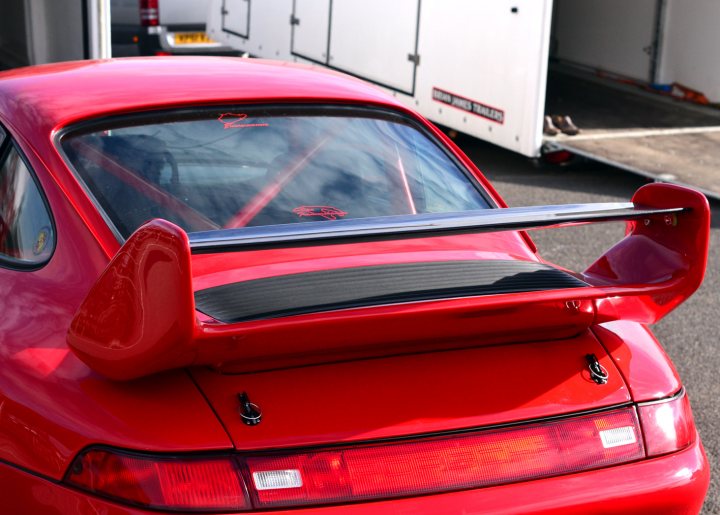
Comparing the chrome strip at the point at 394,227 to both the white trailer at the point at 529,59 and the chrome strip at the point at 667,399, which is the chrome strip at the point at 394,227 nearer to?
the chrome strip at the point at 667,399

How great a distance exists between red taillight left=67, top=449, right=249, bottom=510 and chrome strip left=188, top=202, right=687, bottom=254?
1.39 ft

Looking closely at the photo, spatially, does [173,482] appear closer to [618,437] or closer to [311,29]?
[618,437]

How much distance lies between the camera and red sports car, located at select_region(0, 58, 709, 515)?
2.18 m

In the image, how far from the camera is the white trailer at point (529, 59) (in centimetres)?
900

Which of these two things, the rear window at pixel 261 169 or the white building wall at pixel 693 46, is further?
the white building wall at pixel 693 46

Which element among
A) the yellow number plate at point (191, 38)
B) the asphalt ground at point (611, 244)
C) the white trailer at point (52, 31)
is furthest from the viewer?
the yellow number plate at point (191, 38)

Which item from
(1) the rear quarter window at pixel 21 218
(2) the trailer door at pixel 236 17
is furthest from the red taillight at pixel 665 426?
(2) the trailer door at pixel 236 17

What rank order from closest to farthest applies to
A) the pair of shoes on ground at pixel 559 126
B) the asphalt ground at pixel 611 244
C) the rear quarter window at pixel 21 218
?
the rear quarter window at pixel 21 218, the asphalt ground at pixel 611 244, the pair of shoes on ground at pixel 559 126

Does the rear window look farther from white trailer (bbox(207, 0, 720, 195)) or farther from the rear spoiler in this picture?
white trailer (bbox(207, 0, 720, 195))

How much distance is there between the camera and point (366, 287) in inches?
97.9

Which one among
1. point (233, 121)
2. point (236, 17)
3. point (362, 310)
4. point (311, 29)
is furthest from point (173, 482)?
point (236, 17)

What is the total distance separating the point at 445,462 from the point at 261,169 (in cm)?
110

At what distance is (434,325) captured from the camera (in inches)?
94.3

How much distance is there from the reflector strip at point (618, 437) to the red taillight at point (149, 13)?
9676mm
